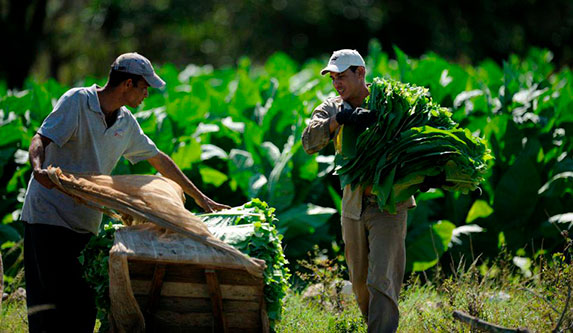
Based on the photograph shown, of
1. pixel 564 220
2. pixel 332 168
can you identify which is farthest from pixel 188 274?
pixel 564 220

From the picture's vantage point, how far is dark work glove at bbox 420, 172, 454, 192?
4.58 m

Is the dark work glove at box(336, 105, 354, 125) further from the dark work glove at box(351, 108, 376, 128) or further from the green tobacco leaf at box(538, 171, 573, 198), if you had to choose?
the green tobacco leaf at box(538, 171, 573, 198)

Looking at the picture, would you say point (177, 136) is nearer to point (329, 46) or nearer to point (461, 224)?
point (461, 224)

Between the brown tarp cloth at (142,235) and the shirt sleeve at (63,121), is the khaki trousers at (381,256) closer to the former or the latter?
the brown tarp cloth at (142,235)

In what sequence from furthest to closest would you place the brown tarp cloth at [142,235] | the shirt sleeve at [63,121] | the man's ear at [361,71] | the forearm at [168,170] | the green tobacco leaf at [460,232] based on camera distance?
1. the green tobacco leaf at [460,232]
2. the forearm at [168,170]
3. the man's ear at [361,71]
4. the shirt sleeve at [63,121]
5. the brown tarp cloth at [142,235]

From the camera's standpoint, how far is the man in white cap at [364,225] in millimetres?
4680

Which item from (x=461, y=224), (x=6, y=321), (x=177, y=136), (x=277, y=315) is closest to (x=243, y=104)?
(x=177, y=136)

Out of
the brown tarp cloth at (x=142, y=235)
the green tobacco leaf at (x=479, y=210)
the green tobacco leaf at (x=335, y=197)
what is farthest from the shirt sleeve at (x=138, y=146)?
the green tobacco leaf at (x=479, y=210)

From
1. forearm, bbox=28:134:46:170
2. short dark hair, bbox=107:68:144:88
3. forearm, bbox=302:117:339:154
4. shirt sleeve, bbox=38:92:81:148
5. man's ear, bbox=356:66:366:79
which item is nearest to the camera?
forearm, bbox=28:134:46:170

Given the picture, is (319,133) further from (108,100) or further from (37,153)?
(37,153)

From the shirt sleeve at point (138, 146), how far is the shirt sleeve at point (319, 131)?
1.01 metres

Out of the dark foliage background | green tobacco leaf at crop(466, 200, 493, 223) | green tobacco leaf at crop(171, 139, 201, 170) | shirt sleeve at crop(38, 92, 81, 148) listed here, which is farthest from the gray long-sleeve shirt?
the dark foliage background

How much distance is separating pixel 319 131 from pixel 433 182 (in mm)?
751

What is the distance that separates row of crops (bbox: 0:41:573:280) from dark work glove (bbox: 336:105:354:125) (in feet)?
7.31
